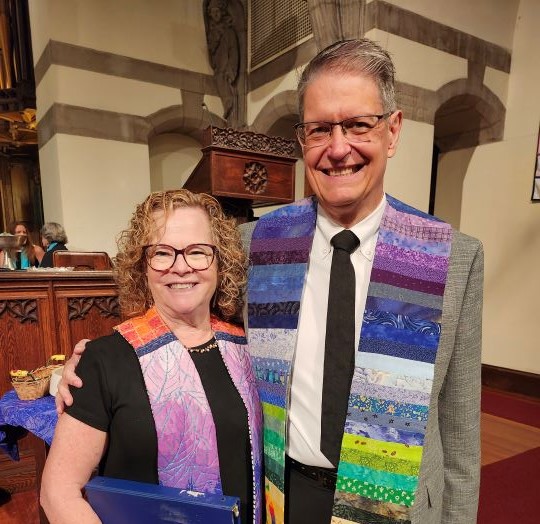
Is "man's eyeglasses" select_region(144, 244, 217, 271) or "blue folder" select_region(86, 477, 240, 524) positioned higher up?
"man's eyeglasses" select_region(144, 244, 217, 271)

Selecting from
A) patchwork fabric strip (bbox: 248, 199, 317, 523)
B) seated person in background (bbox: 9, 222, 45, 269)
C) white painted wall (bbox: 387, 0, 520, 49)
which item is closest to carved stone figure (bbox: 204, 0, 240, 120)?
white painted wall (bbox: 387, 0, 520, 49)

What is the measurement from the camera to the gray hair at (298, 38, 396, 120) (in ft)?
3.20

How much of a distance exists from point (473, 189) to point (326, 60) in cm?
431

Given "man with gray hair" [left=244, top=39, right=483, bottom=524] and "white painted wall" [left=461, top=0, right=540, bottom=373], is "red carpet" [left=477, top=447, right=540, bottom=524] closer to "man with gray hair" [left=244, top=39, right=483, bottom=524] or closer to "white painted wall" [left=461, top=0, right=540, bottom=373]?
"white painted wall" [left=461, top=0, right=540, bottom=373]

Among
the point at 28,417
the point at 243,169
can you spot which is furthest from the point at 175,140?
the point at 28,417

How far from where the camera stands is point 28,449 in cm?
290

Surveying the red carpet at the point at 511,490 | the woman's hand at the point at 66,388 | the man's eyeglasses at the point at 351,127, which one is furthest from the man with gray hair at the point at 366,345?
the red carpet at the point at 511,490

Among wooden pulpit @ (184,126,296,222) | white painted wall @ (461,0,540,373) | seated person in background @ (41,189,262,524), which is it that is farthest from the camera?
white painted wall @ (461,0,540,373)

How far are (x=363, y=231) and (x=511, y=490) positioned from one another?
2.59 m

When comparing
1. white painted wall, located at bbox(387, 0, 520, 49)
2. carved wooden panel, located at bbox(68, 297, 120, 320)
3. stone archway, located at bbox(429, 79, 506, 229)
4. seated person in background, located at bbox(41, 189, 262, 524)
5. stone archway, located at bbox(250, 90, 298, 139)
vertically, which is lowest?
carved wooden panel, located at bbox(68, 297, 120, 320)

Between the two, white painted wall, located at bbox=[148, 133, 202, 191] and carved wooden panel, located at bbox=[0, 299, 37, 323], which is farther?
white painted wall, located at bbox=[148, 133, 202, 191]

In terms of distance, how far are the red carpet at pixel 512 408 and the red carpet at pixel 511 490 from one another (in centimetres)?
69

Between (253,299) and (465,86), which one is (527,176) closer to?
(465,86)

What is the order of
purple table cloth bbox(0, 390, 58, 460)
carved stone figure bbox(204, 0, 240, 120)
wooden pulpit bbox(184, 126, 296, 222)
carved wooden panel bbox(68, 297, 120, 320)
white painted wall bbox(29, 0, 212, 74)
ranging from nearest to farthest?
purple table cloth bbox(0, 390, 58, 460) < wooden pulpit bbox(184, 126, 296, 222) < carved wooden panel bbox(68, 297, 120, 320) < white painted wall bbox(29, 0, 212, 74) < carved stone figure bbox(204, 0, 240, 120)
